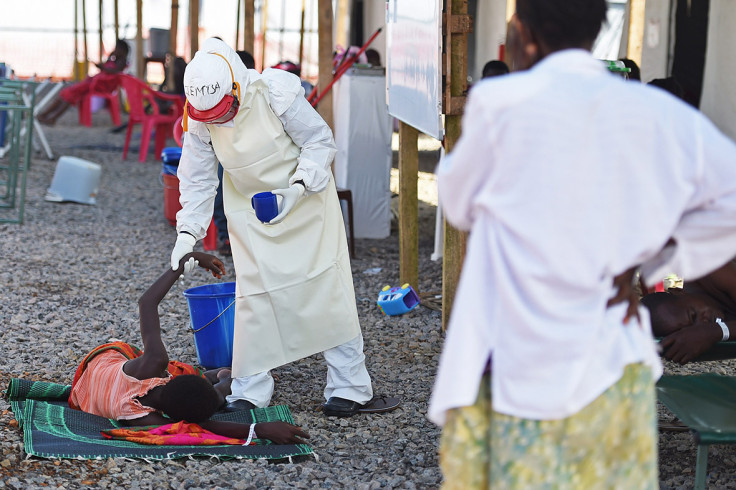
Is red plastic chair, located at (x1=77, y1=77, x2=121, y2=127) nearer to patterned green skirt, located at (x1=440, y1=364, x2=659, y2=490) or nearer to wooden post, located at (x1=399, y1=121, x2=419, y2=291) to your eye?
wooden post, located at (x1=399, y1=121, x2=419, y2=291)

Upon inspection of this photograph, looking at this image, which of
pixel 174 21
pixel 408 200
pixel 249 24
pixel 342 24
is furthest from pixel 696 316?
pixel 342 24

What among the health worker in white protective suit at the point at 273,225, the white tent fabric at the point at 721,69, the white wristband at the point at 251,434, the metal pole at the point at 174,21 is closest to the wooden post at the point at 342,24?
the metal pole at the point at 174,21

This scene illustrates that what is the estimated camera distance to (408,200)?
5418mm

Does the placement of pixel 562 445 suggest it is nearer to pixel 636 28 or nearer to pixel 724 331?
pixel 724 331

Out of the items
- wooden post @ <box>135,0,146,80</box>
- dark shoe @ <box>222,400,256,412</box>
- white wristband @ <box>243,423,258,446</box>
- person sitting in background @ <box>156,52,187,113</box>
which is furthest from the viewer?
wooden post @ <box>135,0,146,80</box>

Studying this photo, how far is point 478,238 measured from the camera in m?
1.65

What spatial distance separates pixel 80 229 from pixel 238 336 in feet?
14.3

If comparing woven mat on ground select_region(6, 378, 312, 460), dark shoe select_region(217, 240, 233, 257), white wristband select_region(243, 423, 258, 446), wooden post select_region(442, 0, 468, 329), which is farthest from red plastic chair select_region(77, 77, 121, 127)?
white wristband select_region(243, 423, 258, 446)

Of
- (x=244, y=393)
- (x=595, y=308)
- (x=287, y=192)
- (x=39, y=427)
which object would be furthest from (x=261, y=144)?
(x=595, y=308)

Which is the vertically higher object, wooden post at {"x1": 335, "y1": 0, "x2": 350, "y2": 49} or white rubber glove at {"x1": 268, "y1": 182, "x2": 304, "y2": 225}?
wooden post at {"x1": 335, "y1": 0, "x2": 350, "y2": 49}

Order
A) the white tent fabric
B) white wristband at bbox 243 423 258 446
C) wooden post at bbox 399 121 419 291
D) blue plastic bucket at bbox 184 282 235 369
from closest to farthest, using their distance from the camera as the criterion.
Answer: white wristband at bbox 243 423 258 446 < blue plastic bucket at bbox 184 282 235 369 < wooden post at bbox 399 121 419 291 < the white tent fabric

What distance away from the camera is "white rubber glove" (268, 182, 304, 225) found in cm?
335

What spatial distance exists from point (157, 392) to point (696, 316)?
6.38 ft

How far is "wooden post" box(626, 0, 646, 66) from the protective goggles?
360cm
